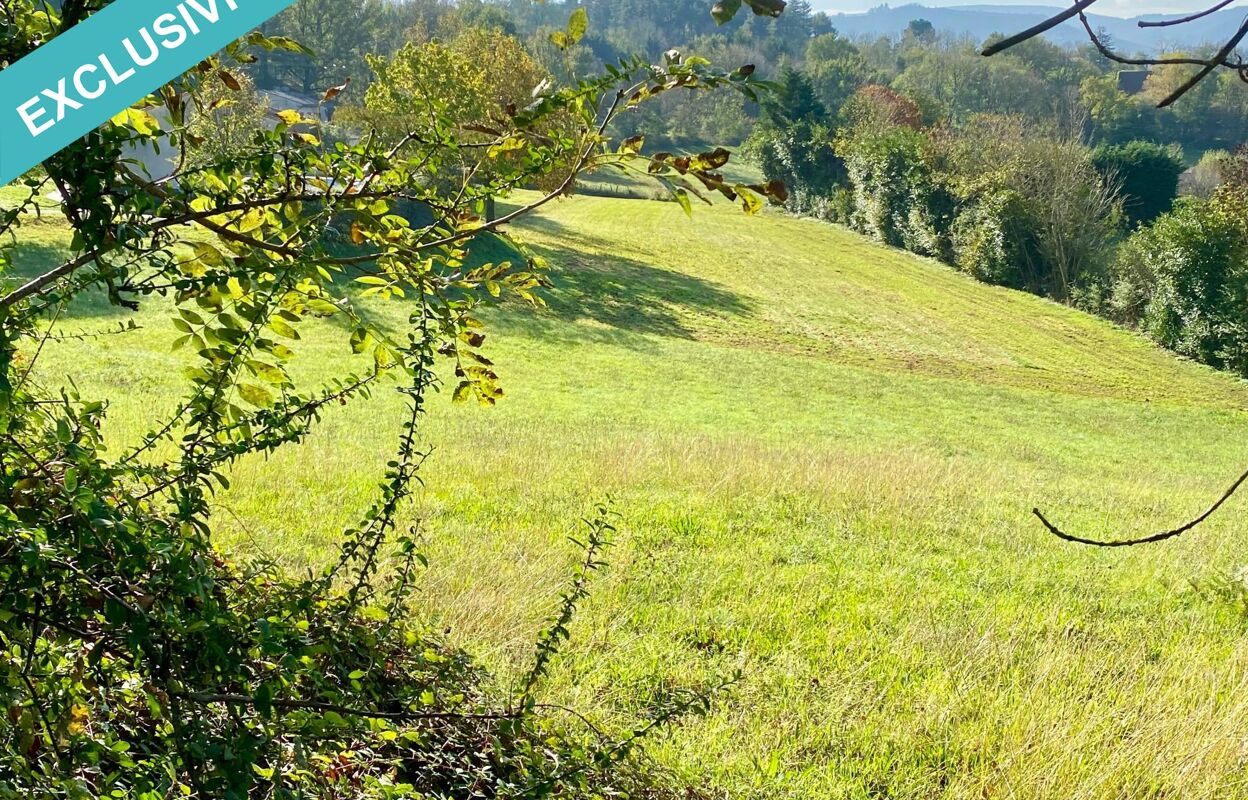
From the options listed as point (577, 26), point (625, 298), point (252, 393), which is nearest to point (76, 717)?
point (252, 393)

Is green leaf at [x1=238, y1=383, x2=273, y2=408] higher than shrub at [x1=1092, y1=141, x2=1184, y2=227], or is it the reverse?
shrub at [x1=1092, y1=141, x2=1184, y2=227]

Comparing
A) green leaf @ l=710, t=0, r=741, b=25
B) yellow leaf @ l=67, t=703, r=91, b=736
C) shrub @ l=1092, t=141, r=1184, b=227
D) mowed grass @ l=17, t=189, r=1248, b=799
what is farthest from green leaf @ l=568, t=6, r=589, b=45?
shrub @ l=1092, t=141, r=1184, b=227

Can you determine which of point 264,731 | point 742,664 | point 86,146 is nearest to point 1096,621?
point 742,664

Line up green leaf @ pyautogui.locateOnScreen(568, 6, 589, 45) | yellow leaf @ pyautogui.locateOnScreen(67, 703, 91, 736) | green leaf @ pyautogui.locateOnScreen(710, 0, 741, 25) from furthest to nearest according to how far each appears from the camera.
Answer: green leaf @ pyautogui.locateOnScreen(568, 6, 589, 45), yellow leaf @ pyautogui.locateOnScreen(67, 703, 91, 736), green leaf @ pyautogui.locateOnScreen(710, 0, 741, 25)

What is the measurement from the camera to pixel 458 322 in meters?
1.85

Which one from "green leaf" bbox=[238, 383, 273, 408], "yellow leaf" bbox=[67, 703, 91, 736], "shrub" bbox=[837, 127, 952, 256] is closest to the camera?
"yellow leaf" bbox=[67, 703, 91, 736]

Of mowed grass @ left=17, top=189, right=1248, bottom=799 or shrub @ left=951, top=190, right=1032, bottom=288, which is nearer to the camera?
mowed grass @ left=17, top=189, right=1248, bottom=799

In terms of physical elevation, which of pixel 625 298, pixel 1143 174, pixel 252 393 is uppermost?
pixel 1143 174

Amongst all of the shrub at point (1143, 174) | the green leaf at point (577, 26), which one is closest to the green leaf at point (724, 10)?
the green leaf at point (577, 26)

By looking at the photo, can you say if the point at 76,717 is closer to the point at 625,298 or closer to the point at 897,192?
the point at 625,298

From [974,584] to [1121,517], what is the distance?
4166mm

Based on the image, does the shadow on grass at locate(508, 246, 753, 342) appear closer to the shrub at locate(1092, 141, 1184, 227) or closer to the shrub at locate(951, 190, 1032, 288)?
the shrub at locate(951, 190, 1032, 288)

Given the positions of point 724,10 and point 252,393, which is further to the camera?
point 252,393

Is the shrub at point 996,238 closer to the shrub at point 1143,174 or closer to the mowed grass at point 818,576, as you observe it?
the shrub at point 1143,174
